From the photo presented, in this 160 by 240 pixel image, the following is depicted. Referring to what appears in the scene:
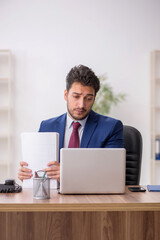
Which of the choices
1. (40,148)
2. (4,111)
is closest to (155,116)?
(4,111)

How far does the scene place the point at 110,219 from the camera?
5.01 ft

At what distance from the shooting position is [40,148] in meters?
1.83

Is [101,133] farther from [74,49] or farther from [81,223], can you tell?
Result: [74,49]

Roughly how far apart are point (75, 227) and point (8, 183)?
516 millimetres

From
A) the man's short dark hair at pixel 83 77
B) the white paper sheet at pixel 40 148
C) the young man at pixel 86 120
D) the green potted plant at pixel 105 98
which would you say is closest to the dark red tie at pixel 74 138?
the young man at pixel 86 120

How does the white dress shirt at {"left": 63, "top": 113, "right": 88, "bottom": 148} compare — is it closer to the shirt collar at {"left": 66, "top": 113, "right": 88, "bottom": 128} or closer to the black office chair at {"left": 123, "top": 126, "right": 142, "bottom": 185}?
the shirt collar at {"left": 66, "top": 113, "right": 88, "bottom": 128}

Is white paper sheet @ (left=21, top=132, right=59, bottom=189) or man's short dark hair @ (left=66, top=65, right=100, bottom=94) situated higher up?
man's short dark hair @ (left=66, top=65, right=100, bottom=94)

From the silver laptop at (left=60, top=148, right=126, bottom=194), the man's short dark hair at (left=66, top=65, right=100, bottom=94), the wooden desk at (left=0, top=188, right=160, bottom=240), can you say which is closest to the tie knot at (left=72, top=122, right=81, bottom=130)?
the man's short dark hair at (left=66, top=65, right=100, bottom=94)

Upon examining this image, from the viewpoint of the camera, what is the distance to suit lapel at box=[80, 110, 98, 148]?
232cm

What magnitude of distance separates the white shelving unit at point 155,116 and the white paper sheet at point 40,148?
296cm

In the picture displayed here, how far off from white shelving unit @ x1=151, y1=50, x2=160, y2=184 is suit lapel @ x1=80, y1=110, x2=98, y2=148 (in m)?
2.35

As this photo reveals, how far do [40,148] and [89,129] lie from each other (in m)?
0.61

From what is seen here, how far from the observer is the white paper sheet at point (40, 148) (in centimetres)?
182

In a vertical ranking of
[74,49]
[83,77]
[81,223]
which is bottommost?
[81,223]
